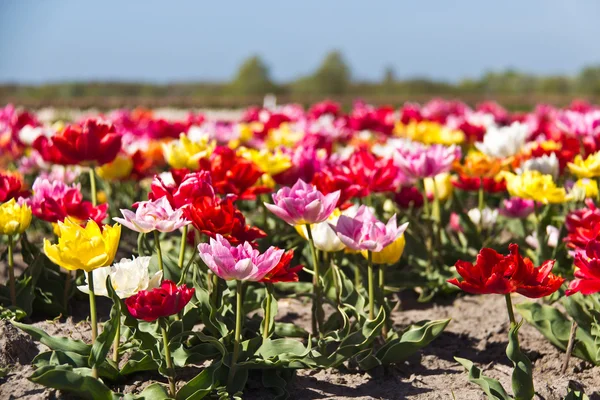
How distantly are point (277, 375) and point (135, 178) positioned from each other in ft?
8.44

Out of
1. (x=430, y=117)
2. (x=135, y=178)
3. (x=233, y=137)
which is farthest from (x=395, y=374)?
(x=430, y=117)

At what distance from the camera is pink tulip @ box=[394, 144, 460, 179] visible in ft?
12.0

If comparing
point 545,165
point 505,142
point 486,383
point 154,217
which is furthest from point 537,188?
point 154,217

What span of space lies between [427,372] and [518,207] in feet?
4.88

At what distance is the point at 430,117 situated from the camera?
8.74 metres

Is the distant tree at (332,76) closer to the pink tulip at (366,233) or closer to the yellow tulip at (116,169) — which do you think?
the yellow tulip at (116,169)

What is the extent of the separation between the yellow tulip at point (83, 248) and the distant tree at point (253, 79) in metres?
42.4

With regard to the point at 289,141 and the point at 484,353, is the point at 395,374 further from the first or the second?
the point at 289,141

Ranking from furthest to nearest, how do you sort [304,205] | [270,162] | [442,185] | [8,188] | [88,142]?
1. [442,185]
2. [270,162]
3. [88,142]
4. [8,188]
5. [304,205]

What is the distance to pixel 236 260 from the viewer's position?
233 cm

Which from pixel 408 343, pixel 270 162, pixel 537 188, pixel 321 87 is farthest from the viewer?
pixel 321 87

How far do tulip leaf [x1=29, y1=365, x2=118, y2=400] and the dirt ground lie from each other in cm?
16

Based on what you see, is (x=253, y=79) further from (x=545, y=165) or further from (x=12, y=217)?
(x=12, y=217)

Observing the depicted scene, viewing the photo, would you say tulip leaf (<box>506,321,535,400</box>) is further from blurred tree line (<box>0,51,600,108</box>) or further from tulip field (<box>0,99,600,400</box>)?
blurred tree line (<box>0,51,600,108</box>)
